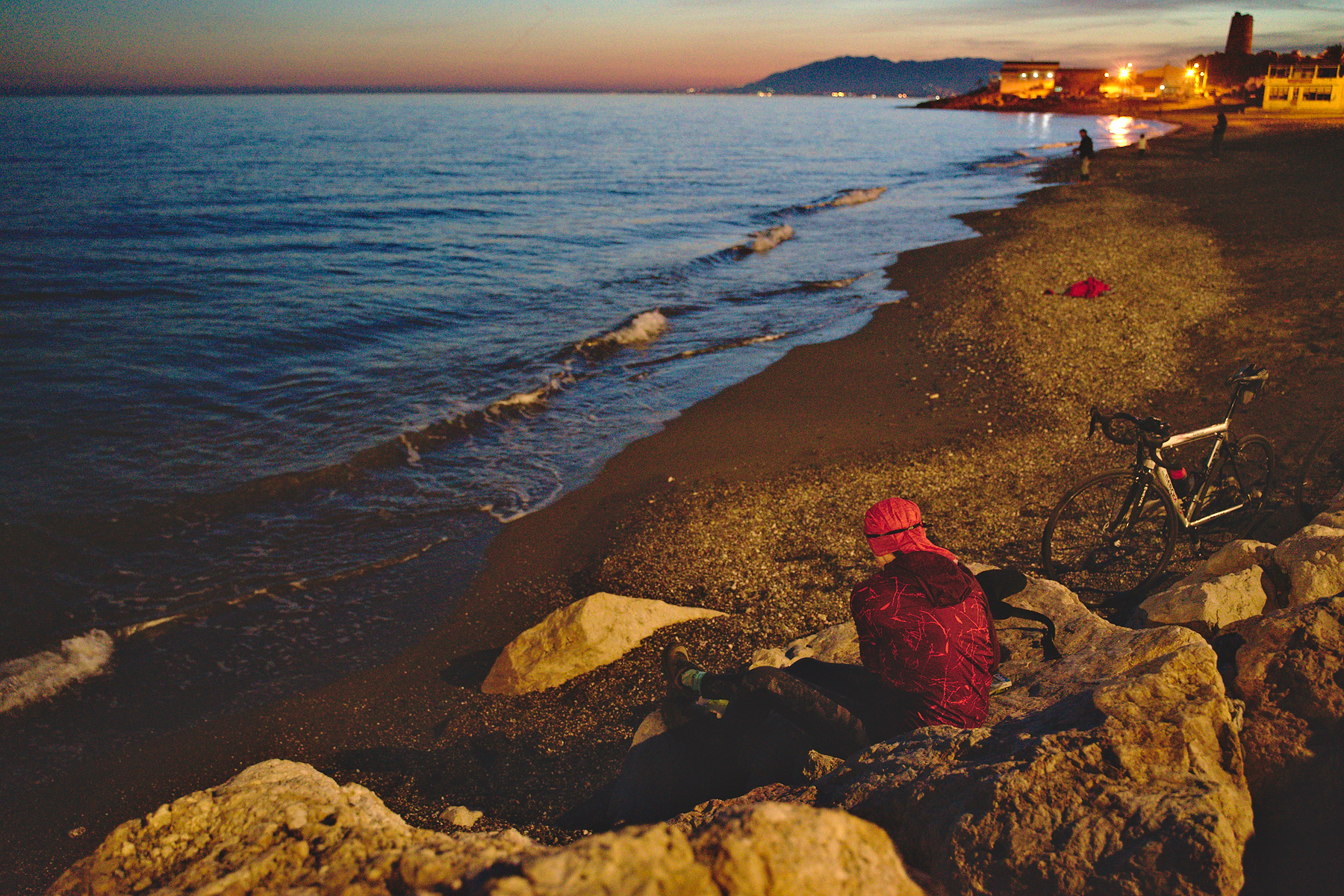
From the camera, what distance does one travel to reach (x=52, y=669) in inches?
262

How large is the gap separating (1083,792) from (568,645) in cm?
410

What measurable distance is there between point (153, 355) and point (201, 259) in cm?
1057

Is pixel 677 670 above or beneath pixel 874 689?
beneath

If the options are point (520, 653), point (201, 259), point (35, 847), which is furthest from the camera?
point (201, 259)

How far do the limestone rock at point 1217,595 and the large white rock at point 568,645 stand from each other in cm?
377

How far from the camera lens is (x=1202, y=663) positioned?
287 centimetres

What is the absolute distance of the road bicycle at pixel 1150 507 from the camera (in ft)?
20.8

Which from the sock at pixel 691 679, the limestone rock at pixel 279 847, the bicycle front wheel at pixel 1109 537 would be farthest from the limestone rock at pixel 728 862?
the bicycle front wheel at pixel 1109 537

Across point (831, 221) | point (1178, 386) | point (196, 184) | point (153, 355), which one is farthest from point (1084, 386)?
point (196, 184)

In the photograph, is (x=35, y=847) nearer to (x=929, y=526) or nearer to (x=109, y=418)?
(x=929, y=526)

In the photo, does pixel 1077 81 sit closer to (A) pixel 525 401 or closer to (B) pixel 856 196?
(B) pixel 856 196

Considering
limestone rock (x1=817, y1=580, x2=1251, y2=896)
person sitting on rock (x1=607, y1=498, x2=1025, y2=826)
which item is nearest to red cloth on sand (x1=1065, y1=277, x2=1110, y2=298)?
person sitting on rock (x1=607, y1=498, x2=1025, y2=826)

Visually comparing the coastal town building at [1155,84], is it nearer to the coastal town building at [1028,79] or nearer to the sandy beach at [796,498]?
the coastal town building at [1028,79]

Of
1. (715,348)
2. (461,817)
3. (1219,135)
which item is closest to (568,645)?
(461,817)
